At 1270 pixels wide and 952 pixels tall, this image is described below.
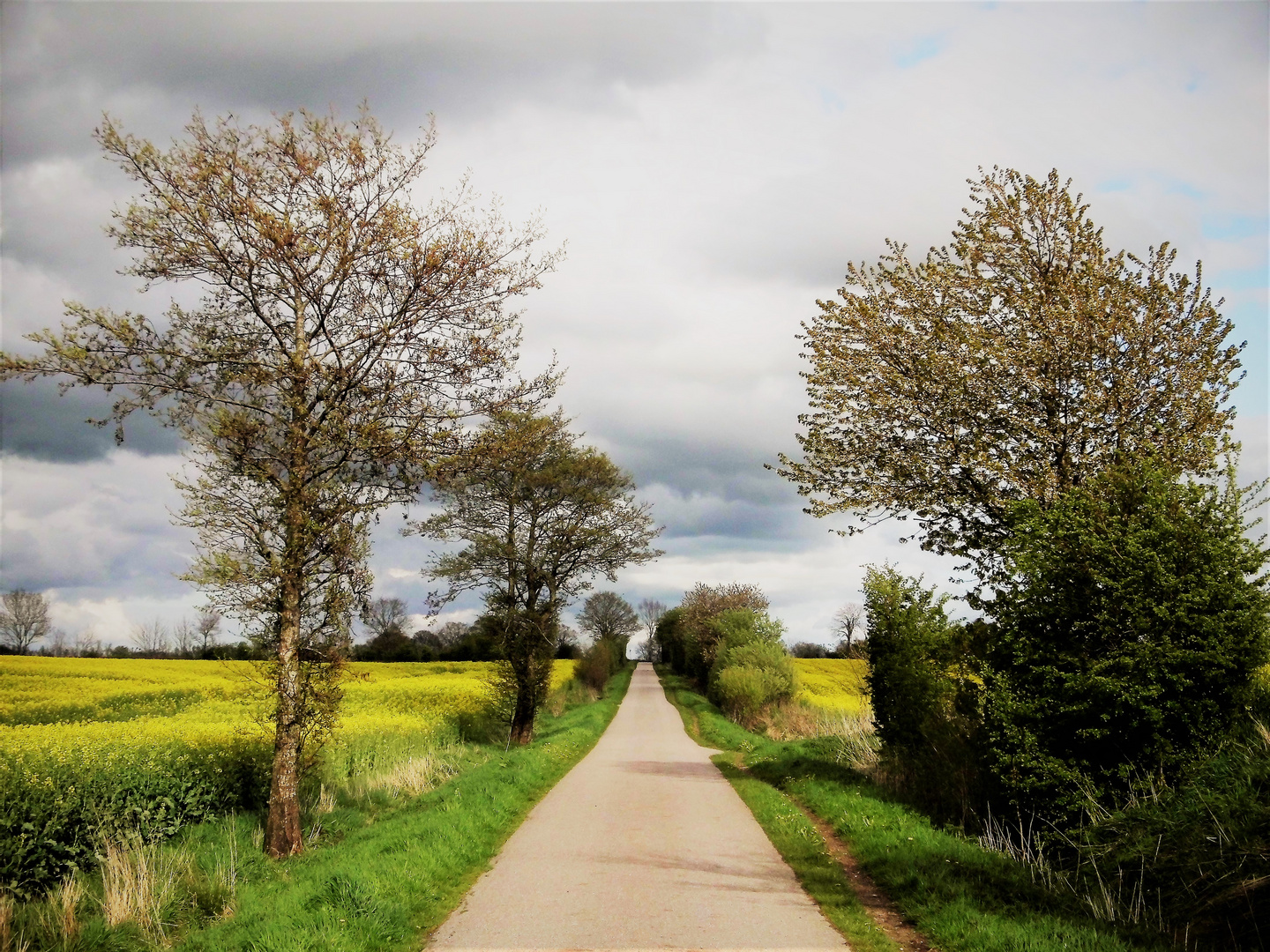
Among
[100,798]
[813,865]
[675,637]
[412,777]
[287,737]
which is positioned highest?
[287,737]

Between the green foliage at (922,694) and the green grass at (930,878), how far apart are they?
32.3 inches

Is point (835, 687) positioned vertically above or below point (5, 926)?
below

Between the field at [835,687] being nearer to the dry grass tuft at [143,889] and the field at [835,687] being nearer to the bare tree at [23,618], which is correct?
the dry grass tuft at [143,889]

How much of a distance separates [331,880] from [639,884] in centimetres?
302

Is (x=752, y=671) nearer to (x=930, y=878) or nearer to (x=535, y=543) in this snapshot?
(x=535, y=543)

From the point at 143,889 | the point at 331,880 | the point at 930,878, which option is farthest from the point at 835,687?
the point at 143,889

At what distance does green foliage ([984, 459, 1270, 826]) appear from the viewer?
8.82 meters

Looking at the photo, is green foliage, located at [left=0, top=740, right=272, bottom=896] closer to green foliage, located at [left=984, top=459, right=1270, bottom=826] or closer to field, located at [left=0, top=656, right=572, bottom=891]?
field, located at [left=0, top=656, right=572, bottom=891]

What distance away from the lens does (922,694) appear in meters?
14.4

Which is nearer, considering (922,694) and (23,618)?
(922,694)

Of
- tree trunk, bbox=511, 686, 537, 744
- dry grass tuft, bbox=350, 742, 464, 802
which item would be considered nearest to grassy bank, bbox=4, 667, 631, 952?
dry grass tuft, bbox=350, 742, 464, 802

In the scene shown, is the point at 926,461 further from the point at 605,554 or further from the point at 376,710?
the point at 376,710

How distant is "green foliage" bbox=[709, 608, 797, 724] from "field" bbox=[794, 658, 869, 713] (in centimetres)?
146

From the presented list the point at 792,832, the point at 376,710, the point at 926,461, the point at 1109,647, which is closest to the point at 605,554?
the point at 376,710
